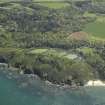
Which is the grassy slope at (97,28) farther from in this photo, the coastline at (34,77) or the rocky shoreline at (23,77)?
the rocky shoreline at (23,77)

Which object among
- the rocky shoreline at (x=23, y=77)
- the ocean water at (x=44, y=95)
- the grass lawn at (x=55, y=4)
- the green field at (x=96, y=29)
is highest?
the grass lawn at (x=55, y=4)

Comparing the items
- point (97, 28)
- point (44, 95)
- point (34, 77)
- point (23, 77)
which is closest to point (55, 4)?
point (97, 28)

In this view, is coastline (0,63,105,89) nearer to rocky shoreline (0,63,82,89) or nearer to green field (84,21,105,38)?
rocky shoreline (0,63,82,89)

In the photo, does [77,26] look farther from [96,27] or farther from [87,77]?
[87,77]

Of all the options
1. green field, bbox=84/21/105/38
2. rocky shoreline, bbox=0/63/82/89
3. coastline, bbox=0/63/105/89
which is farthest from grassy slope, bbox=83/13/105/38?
rocky shoreline, bbox=0/63/82/89

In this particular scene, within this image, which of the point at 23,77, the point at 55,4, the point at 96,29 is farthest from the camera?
the point at 55,4

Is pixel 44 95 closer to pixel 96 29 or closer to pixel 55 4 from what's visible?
pixel 96 29

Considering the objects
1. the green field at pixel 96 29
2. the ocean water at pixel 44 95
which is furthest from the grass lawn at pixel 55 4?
the ocean water at pixel 44 95
